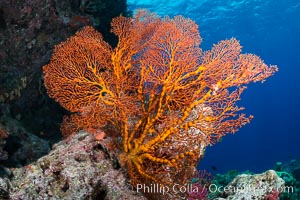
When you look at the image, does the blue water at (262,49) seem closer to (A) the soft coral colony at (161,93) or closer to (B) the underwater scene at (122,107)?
(B) the underwater scene at (122,107)

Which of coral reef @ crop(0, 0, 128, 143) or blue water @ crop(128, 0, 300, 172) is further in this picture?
blue water @ crop(128, 0, 300, 172)

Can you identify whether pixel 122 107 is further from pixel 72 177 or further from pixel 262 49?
pixel 262 49

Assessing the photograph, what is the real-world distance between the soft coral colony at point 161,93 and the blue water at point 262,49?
1866 cm

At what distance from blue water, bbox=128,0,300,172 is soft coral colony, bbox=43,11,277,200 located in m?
18.7

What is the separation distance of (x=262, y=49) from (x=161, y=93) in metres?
46.0

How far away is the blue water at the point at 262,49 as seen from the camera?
91.2ft

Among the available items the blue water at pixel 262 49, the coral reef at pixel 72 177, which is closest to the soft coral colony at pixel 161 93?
the coral reef at pixel 72 177

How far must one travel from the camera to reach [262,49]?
45.5 metres

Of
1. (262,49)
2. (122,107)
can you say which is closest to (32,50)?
(122,107)

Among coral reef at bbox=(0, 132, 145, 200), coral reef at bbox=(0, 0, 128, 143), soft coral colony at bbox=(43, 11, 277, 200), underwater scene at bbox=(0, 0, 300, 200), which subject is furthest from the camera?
coral reef at bbox=(0, 0, 128, 143)

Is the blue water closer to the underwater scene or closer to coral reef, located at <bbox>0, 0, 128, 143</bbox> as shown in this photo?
coral reef, located at <bbox>0, 0, 128, 143</bbox>

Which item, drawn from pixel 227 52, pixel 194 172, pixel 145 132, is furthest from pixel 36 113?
pixel 227 52

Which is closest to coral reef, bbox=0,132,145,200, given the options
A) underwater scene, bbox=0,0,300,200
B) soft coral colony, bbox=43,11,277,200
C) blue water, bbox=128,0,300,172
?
underwater scene, bbox=0,0,300,200

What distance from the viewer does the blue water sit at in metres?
27.8
